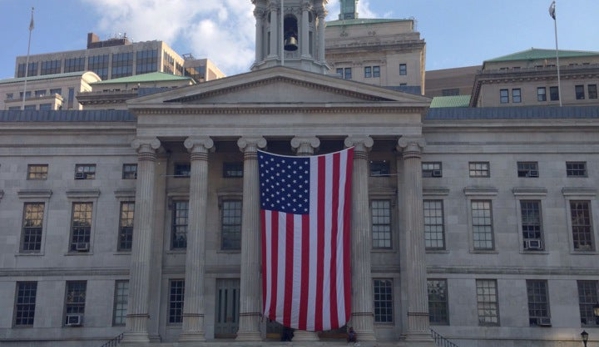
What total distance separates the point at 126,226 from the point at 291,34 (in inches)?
699

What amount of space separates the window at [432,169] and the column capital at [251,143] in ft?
33.5

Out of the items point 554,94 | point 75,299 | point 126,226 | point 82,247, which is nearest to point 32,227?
point 82,247

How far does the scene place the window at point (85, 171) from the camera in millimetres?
48844

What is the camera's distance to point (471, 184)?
47844mm

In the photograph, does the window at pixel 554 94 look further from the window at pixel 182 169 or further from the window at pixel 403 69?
the window at pixel 182 169

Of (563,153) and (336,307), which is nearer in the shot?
(336,307)

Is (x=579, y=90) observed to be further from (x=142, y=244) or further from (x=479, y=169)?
(x=142, y=244)

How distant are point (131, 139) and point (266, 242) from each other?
11.8 m

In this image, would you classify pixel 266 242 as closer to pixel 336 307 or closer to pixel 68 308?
pixel 336 307

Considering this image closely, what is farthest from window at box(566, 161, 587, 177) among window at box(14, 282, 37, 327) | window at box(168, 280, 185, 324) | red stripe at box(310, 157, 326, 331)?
window at box(14, 282, 37, 327)

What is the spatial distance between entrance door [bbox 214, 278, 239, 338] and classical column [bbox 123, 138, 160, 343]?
14.6 ft

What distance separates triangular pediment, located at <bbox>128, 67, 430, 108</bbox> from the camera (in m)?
45.6

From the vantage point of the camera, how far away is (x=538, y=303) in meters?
45.9

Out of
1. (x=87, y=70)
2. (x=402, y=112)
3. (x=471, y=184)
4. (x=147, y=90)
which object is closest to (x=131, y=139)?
(x=147, y=90)
